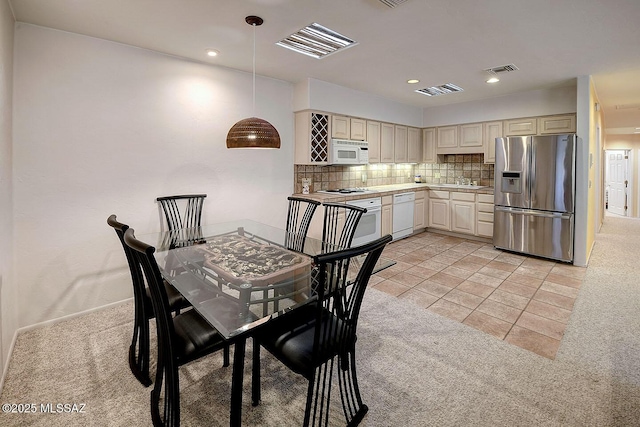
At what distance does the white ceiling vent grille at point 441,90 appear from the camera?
4.57 metres

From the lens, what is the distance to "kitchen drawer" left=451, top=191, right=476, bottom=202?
532 centimetres

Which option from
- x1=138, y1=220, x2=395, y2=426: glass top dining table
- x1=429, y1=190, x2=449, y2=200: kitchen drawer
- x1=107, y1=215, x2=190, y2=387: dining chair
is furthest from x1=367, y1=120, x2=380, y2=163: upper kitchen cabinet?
x1=107, y1=215, x2=190, y2=387: dining chair

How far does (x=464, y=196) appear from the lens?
17.8 feet

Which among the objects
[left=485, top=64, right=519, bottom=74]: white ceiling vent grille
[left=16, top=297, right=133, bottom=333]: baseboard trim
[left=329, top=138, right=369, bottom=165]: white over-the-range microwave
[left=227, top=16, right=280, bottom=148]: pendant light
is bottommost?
[left=16, top=297, right=133, bottom=333]: baseboard trim

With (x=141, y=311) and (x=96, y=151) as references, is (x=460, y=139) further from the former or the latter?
(x=141, y=311)

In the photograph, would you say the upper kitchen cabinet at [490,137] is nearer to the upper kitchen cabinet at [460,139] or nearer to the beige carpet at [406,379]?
the upper kitchen cabinet at [460,139]

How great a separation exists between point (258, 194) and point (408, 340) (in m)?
2.51

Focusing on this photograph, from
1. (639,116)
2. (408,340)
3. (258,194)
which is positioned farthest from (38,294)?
(639,116)

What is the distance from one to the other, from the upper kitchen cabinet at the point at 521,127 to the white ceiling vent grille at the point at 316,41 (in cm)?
344

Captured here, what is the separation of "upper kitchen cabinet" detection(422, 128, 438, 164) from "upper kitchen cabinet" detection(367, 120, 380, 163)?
1.47 meters

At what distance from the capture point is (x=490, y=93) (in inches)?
194

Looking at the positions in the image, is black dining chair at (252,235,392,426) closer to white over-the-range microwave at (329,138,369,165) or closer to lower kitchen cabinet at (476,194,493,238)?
white over-the-range microwave at (329,138,369,165)

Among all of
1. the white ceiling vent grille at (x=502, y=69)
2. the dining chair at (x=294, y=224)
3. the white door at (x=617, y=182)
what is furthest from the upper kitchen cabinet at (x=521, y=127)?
the white door at (x=617, y=182)

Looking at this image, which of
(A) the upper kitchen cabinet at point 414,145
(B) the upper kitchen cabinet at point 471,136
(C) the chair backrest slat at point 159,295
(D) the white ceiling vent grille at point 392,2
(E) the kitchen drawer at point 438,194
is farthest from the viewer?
(A) the upper kitchen cabinet at point 414,145
